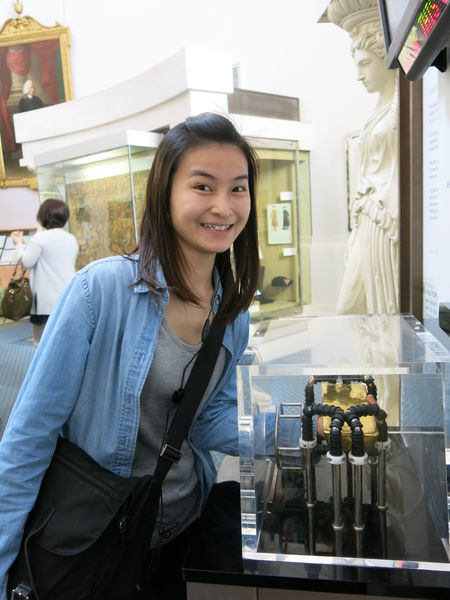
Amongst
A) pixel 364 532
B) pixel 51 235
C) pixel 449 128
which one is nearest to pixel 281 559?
pixel 364 532

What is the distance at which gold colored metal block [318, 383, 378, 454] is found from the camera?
1.21 metres

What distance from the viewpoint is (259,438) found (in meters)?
1.24

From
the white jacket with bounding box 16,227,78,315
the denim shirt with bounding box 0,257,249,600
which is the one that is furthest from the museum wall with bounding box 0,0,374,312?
the denim shirt with bounding box 0,257,249,600

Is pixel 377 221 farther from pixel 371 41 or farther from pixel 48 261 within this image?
pixel 48 261

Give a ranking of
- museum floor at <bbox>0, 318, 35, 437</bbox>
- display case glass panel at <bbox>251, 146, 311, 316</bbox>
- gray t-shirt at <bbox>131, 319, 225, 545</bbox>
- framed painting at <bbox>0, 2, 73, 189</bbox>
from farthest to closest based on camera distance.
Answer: framed painting at <bbox>0, 2, 73, 189</bbox> → display case glass panel at <bbox>251, 146, 311, 316</bbox> → museum floor at <bbox>0, 318, 35, 437</bbox> → gray t-shirt at <bbox>131, 319, 225, 545</bbox>

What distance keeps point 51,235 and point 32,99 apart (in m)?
7.60

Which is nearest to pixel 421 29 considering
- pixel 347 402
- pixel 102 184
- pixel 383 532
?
pixel 347 402

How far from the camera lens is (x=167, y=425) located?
1.49 metres

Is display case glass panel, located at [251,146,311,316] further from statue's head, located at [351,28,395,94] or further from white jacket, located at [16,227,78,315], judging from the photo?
statue's head, located at [351,28,395,94]

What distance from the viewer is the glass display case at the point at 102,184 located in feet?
22.0

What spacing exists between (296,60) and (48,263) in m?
4.85

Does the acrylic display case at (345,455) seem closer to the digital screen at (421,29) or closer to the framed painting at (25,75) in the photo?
the digital screen at (421,29)

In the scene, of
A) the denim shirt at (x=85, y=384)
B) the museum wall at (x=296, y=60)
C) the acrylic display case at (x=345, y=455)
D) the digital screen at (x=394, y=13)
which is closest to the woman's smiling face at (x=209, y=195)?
the denim shirt at (x=85, y=384)

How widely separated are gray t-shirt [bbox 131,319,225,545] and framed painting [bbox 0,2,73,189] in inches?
→ 421
